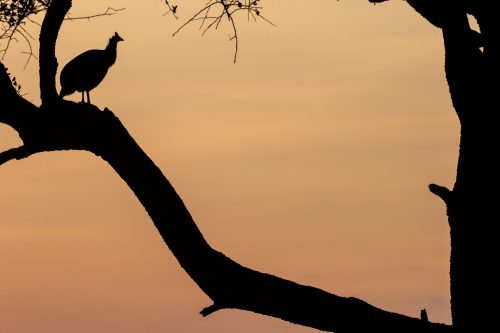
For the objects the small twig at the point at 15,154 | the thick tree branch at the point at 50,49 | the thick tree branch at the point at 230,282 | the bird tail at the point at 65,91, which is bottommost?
the thick tree branch at the point at 230,282

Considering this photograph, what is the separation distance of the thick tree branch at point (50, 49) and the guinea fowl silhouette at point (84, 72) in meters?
7.05

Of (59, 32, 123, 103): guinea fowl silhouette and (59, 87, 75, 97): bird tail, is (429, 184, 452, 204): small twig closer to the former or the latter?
(59, 32, 123, 103): guinea fowl silhouette

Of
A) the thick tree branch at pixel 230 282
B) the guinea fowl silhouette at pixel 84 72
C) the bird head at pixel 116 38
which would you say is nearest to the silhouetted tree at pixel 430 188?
the thick tree branch at pixel 230 282

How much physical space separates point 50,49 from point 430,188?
474 cm

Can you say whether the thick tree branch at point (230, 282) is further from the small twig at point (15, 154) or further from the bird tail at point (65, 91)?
the bird tail at point (65, 91)

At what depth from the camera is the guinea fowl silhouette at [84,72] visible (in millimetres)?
18547

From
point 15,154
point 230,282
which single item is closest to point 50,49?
point 15,154

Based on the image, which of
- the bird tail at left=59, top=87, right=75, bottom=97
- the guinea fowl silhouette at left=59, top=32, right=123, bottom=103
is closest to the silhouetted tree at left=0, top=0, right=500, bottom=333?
the guinea fowl silhouette at left=59, top=32, right=123, bottom=103

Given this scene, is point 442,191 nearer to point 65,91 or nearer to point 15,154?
point 15,154

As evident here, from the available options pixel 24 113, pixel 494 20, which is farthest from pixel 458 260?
pixel 24 113

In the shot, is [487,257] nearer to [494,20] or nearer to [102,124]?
[494,20]

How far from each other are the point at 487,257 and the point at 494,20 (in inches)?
109

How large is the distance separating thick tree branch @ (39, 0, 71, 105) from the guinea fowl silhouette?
7051mm

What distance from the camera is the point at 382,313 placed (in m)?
10.5
